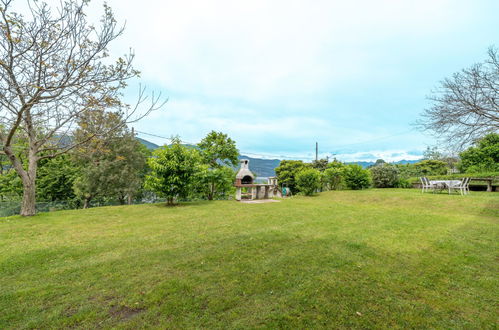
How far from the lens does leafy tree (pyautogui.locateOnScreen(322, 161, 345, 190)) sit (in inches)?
599

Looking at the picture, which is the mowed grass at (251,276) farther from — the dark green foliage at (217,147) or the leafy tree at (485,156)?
the leafy tree at (485,156)

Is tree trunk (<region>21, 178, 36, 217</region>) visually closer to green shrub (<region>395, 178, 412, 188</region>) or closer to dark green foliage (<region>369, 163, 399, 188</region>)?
dark green foliage (<region>369, 163, 399, 188</region>)

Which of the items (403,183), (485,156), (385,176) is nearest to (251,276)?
(385,176)

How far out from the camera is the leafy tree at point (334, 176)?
15.2m

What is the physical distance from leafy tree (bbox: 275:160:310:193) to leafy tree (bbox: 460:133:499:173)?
543 inches

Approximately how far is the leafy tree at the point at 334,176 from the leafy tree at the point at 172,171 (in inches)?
407

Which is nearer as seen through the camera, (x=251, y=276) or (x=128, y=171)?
(x=251, y=276)

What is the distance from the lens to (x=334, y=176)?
15.6m

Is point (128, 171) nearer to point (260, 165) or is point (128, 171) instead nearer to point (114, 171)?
point (114, 171)

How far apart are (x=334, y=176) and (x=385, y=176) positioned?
417 centimetres

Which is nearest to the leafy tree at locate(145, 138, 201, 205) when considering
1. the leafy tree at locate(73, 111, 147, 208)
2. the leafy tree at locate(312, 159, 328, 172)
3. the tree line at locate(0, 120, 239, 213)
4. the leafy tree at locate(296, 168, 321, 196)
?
the tree line at locate(0, 120, 239, 213)

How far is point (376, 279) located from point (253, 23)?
8580 millimetres

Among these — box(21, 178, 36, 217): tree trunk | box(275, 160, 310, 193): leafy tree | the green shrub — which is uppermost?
box(275, 160, 310, 193): leafy tree

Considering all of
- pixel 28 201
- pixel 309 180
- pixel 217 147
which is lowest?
pixel 28 201
